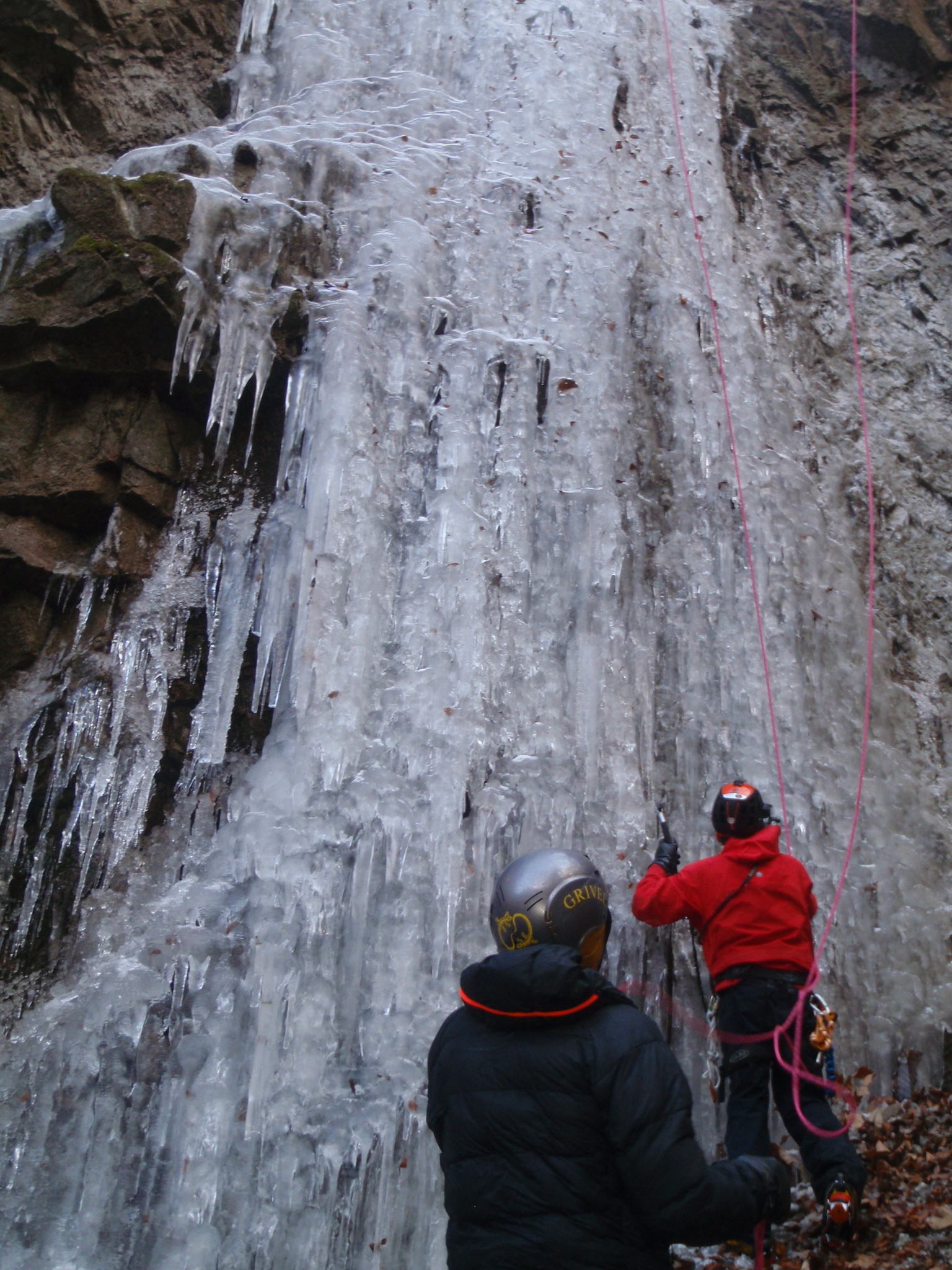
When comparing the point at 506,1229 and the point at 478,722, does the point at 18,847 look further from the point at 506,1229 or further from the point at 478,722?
the point at 506,1229

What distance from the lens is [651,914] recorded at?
3557 millimetres

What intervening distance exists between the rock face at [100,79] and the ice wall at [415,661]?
1.32 feet

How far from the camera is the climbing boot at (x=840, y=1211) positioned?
2848 millimetres

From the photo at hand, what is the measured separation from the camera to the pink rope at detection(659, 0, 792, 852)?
442 centimetres

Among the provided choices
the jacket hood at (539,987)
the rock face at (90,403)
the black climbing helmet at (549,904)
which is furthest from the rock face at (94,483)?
the jacket hood at (539,987)

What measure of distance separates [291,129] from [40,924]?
4.85m

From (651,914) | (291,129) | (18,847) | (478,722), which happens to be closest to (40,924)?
(18,847)

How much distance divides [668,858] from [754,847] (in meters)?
0.36

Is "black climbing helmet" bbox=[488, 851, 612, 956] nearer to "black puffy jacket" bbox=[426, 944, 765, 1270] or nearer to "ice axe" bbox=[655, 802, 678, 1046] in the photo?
"black puffy jacket" bbox=[426, 944, 765, 1270]

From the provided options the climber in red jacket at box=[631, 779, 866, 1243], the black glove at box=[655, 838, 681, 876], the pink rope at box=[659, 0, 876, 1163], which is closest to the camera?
the climber in red jacket at box=[631, 779, 866, 1243]

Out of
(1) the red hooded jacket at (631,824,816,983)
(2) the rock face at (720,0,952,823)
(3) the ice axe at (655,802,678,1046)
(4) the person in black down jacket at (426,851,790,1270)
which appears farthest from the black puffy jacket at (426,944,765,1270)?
(2) the rock face at (720,0,952,823)

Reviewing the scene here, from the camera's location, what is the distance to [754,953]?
3.34 metres

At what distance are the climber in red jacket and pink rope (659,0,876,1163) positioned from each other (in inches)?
1.6

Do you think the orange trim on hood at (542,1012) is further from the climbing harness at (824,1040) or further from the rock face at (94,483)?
the rock face at (94,483)
